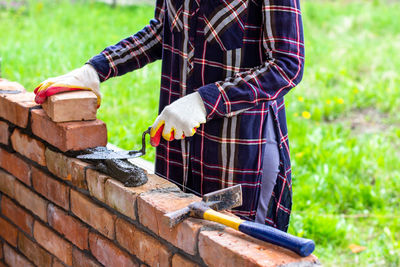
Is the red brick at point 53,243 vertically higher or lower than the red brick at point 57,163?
lower

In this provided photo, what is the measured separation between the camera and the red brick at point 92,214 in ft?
5.91

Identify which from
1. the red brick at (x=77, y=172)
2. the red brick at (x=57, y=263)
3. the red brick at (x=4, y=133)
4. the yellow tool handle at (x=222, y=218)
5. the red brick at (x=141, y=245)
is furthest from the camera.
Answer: the red brick at (x=4, y=133)

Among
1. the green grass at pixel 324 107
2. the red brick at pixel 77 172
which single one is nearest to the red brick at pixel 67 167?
the red brick at pixel 77 172

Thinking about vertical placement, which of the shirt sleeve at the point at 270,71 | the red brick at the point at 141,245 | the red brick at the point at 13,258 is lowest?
the red brick at the point at 13,258

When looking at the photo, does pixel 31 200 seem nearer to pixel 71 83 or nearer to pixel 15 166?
pixel 15 166

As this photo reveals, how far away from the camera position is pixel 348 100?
4.66 m

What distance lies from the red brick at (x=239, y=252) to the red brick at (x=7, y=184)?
1278 millimetres

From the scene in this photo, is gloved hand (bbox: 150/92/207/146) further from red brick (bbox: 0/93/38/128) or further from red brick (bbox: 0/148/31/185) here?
red brick (bbox: 0/148/31/185)

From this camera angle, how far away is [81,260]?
6.59ft

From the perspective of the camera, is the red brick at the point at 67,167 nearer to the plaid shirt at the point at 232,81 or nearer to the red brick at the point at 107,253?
the red brick at the point at 107,253

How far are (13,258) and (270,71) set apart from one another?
165cm

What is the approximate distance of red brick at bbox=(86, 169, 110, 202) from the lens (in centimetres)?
178

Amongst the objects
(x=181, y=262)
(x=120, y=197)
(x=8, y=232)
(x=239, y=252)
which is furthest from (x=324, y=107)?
(x=239, y=252)

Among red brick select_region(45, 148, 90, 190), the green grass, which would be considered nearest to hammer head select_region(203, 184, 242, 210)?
red brick select_region(45, 148, 90, 190)
